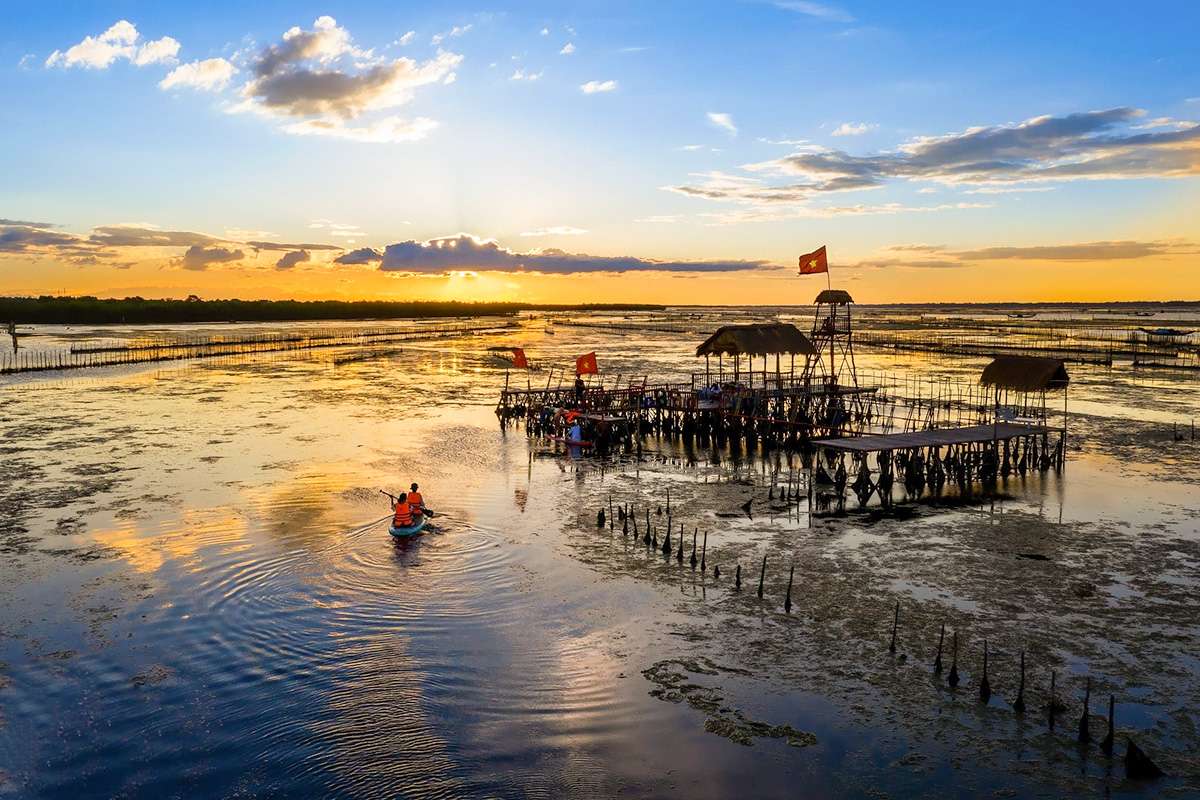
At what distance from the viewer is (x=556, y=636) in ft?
44.8

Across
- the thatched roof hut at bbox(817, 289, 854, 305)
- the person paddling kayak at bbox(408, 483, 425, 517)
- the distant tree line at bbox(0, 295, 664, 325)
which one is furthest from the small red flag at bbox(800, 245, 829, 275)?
the distant tree line at bbox(0, 295, 664, 325)

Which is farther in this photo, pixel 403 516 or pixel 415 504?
pixel 415 504

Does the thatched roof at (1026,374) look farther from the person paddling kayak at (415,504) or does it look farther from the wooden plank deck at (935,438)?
the person paddling kayak at (415,504)

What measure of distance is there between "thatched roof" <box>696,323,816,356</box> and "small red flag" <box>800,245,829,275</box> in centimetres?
377

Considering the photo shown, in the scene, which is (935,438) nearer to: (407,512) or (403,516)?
(407,512)

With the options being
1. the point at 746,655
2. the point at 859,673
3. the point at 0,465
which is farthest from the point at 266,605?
the point at 0,465

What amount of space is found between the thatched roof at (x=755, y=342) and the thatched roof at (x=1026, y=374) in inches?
331

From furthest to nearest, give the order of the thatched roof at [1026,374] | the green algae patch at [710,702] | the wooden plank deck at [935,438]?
the thatched roof at [1026,374]
the wooden plank deck at [935,438]
the green algae patch at [710,702]

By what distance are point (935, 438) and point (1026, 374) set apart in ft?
17.0

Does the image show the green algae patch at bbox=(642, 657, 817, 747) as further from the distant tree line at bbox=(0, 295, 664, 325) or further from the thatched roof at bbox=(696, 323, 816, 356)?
the distant tree line at bbox=(0, 295, 664, 325)

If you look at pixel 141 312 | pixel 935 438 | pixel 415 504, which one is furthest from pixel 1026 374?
pixel 141 312

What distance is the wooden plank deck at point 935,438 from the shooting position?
25.0 m

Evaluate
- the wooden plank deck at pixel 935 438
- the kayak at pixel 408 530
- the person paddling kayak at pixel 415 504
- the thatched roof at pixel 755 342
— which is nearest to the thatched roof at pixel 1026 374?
the wooden plank deck at pixel 935 438

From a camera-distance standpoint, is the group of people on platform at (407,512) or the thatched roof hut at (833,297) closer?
the group of people on platform at (407,512)
